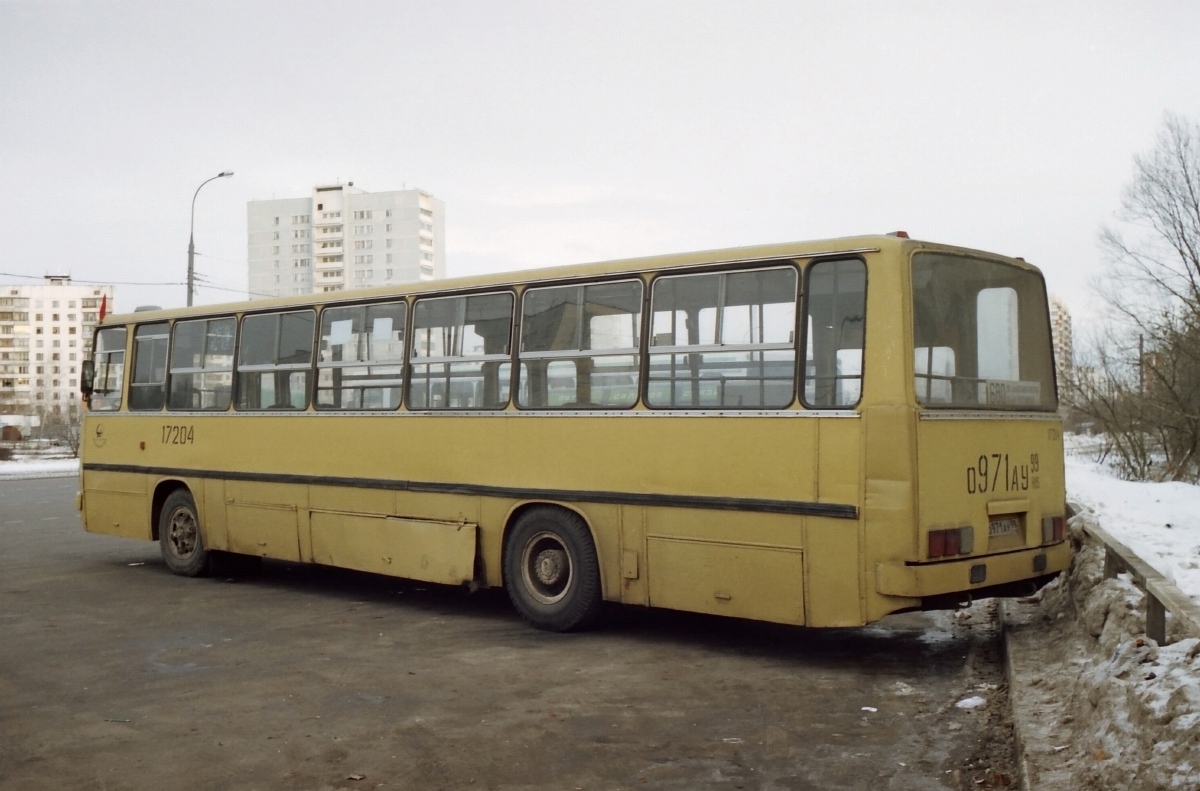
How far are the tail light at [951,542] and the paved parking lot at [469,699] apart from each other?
→ 0.84 meters

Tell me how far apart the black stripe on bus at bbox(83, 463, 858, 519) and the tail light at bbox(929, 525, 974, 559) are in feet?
1.69

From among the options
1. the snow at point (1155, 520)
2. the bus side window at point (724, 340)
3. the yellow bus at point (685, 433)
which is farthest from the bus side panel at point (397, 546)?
the snow at point (1155, 520)

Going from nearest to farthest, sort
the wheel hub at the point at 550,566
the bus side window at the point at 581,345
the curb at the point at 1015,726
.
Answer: the curb at the point at 1015,726 → the bus side window at the point at 581,345 → the wheel hub at the point at 550,566

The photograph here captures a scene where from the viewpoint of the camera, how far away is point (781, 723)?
6.57 m

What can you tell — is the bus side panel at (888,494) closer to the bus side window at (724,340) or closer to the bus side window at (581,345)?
the bus side window at (724,340)

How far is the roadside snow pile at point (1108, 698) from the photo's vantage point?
442 cm

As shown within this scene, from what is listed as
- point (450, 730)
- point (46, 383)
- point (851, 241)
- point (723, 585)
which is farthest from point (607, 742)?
point (46, 383)

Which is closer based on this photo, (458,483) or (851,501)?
(851,501)

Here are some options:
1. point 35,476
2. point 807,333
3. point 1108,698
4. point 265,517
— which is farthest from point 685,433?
point 35,476

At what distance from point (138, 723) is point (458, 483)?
3.85 metres

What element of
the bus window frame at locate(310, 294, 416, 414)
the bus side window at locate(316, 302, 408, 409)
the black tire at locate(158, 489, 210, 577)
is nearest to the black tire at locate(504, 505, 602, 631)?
the bus window frame at locate(310, 294, 416, 414)

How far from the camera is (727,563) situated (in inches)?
324

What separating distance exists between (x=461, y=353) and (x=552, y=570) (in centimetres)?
214

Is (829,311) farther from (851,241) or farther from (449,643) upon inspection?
(449,643)
